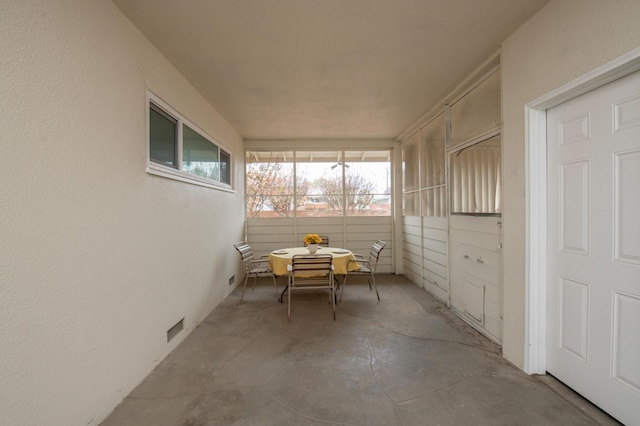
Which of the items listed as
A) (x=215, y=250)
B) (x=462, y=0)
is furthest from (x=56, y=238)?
(x=462, y=0)

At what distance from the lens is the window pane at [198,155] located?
3.11 m

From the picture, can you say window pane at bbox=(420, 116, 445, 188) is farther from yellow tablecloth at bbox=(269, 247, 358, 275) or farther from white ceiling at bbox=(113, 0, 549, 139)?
yellow tablecloth at bbox=(269, 247, 358, 275)

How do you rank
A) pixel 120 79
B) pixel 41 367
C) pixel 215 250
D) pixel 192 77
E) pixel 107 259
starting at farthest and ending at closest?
pixel 215 250 < pixel 192 77 < pixel 120 79 < pixel 107 259 < pixel 41 367

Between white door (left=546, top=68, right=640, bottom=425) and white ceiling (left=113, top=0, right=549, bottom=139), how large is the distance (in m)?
0.93

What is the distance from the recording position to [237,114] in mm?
4195

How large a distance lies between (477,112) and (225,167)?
3644mm

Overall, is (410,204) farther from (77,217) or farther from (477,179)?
(77,217)

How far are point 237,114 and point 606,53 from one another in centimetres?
391

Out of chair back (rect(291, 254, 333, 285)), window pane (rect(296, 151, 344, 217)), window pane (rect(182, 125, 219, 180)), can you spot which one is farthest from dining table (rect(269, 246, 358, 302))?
window pane (rect(296, 151, 344, 217))

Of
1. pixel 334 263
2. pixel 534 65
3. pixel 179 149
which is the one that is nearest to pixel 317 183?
pixel 334 263

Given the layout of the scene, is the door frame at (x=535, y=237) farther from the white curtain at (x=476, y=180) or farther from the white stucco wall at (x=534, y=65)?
the white curtain at (x=476, y=180)

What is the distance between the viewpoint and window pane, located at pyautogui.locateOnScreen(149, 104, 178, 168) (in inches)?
97.1

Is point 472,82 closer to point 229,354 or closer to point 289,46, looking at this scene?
point 289,46

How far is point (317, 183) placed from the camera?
18.9ft
